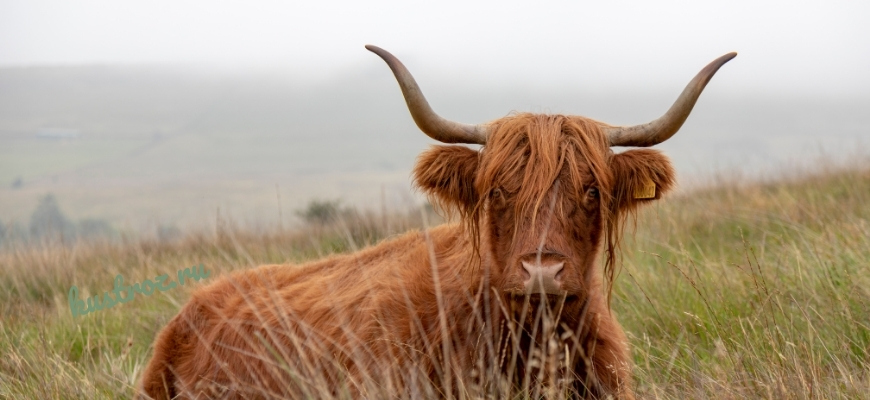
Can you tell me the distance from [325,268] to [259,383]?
844 mm

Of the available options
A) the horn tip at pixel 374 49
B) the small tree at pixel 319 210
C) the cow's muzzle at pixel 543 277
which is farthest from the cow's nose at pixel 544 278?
the small tree at pixel 319 210

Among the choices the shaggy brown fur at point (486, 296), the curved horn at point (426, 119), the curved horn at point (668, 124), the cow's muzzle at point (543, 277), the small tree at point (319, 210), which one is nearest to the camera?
the cow's muzzle at point (543, 277)

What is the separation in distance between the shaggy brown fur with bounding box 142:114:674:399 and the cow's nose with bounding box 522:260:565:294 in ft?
0.17

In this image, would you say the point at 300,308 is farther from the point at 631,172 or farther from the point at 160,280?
the point at 160,280

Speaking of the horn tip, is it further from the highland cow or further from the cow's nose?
the cow's nose

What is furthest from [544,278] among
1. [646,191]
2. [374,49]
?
[374,49]

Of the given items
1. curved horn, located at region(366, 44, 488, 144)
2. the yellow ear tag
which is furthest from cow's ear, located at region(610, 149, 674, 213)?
curved horn, located at region(366, 44, 488, 144)

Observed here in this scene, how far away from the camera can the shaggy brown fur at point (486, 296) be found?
3.39m

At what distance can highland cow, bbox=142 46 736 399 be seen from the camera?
336 cm

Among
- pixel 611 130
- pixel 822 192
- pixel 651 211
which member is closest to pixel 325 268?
pixel 611 130

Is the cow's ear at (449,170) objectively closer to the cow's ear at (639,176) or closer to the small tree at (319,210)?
the cow's ear at (639,176)

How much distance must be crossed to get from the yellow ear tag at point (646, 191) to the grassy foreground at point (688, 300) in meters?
0.19

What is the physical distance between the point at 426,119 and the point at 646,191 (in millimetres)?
1071

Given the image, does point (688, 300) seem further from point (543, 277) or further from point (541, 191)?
point (543, 277)
